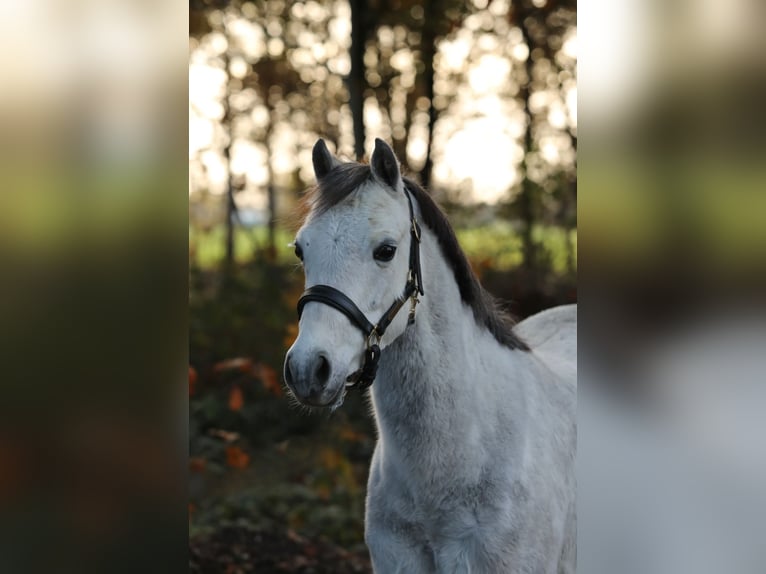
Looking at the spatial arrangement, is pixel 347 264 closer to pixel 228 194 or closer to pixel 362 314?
pixel 362 314

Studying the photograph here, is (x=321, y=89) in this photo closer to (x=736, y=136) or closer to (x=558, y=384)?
(x=558, y=384)

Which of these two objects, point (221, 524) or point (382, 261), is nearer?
point (382, 261)

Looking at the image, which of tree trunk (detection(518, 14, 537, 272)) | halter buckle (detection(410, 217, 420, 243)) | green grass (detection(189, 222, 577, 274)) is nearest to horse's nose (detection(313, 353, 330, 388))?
halter buckle (detection(410, 217, 420, 243))

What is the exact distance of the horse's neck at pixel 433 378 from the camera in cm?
209

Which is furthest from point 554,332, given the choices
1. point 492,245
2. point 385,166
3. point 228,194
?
point 228,194

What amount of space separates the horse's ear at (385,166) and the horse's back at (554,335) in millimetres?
1156

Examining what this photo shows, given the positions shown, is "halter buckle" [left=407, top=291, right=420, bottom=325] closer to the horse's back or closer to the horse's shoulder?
the horse's back

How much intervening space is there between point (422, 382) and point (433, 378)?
0.03 meters

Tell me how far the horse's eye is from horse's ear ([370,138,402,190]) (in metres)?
0.21

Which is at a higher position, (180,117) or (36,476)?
(180,117)

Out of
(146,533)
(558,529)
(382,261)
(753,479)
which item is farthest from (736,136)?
(558,529)

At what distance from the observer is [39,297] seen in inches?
27.1

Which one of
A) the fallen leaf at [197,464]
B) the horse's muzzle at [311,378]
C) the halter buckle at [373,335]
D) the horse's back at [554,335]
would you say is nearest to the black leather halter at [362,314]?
the halter buckle at [373,335]

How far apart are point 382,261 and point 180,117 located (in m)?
1.18
